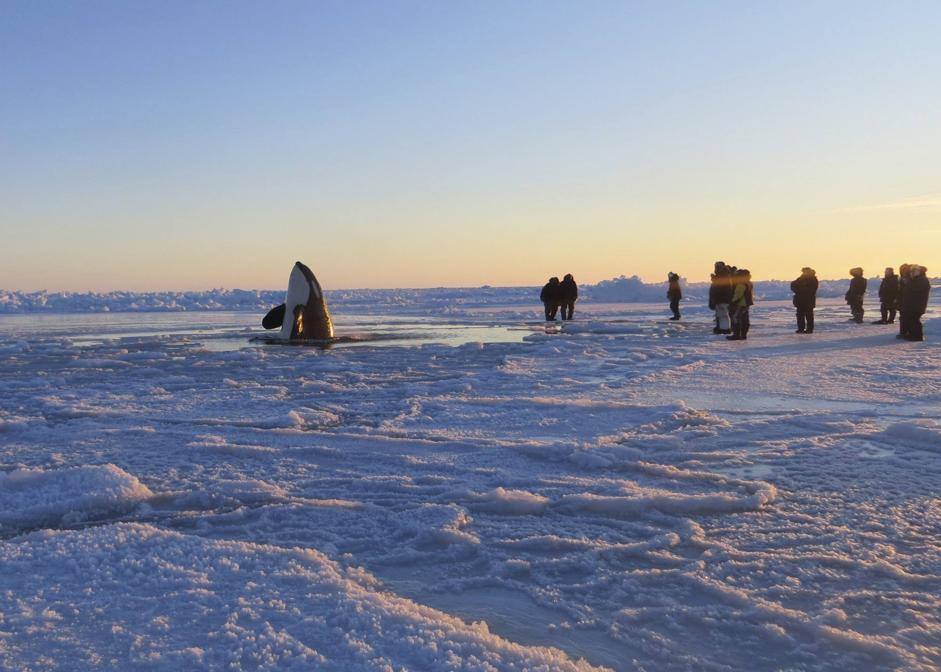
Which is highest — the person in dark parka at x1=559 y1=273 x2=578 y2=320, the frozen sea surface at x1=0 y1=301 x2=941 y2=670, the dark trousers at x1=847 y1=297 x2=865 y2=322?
the person in dark parka at x1=559 y1=273 x2=578 y2=320

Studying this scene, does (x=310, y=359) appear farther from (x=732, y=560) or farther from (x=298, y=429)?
(x=732, y=560)

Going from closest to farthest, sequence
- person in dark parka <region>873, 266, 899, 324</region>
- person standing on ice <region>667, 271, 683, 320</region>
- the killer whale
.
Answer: the killer whale
person in dark parka <region>873, 266, 899, 324</region>
person standing on ice <region>667, 271, 683, 320</region>

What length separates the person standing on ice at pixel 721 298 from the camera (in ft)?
55.4

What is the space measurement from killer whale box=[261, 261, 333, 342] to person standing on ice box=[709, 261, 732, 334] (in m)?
8.73

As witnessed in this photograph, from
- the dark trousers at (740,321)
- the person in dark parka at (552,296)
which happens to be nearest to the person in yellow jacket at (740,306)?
the dark trousers at (740,321)

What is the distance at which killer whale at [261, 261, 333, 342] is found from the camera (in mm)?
15938

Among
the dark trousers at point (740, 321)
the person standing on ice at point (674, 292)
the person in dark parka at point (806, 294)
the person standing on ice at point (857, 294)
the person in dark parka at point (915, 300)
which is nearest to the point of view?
the person in dark parka at point (915, 300)

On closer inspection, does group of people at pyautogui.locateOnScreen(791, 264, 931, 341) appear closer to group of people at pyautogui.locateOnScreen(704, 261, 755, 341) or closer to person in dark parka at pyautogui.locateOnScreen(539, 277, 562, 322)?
group of people at pyautogui.locateOnScreen(704, 261, 755, 341)

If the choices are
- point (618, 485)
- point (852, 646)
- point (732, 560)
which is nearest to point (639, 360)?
point (618, 485)

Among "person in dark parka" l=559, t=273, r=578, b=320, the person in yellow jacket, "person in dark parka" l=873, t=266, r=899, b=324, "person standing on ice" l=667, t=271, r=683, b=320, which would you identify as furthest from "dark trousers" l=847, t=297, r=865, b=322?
"person in dark parka" l=559, t=273, r=578, b=320

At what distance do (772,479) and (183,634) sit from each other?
3297mm

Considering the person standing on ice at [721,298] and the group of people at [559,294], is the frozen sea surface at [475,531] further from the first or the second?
the group of people at [559,294]

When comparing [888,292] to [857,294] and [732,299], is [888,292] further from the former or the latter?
[732,299]

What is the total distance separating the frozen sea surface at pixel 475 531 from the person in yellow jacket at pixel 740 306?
24.5 feet
